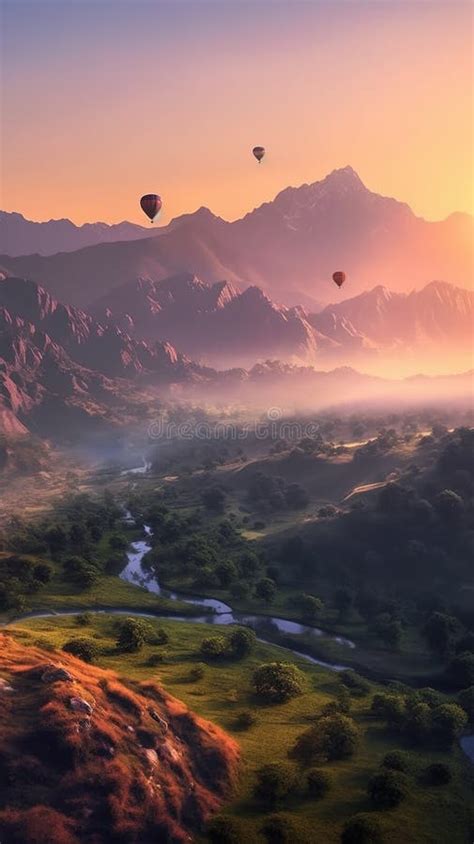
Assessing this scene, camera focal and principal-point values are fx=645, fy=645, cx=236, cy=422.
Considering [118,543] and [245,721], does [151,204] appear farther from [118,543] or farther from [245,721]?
[245,721]

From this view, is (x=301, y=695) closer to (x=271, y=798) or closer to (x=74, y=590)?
(x=271, y=798)

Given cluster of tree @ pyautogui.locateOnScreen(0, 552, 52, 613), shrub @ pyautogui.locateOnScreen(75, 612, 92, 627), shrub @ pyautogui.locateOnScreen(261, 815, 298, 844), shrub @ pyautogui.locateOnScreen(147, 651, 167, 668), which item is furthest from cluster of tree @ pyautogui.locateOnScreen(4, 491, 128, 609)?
shrub @ pyautogui.locateOnScreen(261, 815, 298, 844)

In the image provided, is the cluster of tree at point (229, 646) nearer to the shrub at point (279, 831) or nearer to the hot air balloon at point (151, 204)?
the shrub at point (279, 831)

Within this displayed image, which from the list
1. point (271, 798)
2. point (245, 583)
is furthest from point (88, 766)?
point (245, 583)

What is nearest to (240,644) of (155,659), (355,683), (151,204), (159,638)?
(159,638)

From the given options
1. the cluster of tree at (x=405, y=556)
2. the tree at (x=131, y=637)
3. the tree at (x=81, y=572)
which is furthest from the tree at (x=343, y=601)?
the tree at (x=81, y=572)
